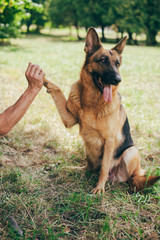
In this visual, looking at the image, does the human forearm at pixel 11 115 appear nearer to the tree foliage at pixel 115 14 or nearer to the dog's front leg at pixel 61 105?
the dog's front leg at pixel 61 105

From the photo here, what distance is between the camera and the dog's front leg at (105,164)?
2.48m

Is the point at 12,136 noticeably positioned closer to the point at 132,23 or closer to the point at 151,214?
the point at 151,214

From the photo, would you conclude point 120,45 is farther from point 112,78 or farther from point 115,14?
point 115,14

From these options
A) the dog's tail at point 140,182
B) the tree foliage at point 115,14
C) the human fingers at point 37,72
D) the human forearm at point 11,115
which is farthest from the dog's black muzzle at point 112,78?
the tree foliage at point 115,14

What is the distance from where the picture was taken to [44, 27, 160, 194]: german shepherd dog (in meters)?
2.45

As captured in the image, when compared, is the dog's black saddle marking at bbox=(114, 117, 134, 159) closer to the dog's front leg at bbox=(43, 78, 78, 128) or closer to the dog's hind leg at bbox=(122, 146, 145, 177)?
the dog's hind leg at bbox=(122, 146, 145, 177)

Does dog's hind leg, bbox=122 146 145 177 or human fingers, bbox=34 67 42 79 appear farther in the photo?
dog's hind leg, bbox=122 146 145 177

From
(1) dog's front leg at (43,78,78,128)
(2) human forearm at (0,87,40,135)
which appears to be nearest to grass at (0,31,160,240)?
(1) dog's front leg at (43,78,78,128)

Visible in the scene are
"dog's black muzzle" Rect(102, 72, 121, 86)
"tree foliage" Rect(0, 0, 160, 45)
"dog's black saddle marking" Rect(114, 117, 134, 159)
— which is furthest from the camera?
"tree foliage" Rect(0, 0, 160, 45)

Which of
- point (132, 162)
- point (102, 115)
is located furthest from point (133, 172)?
point (102, 115)

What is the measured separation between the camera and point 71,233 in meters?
1.89

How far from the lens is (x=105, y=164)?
8.26ft

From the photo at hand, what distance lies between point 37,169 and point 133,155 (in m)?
1.24

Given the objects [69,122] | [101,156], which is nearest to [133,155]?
[101,156]
